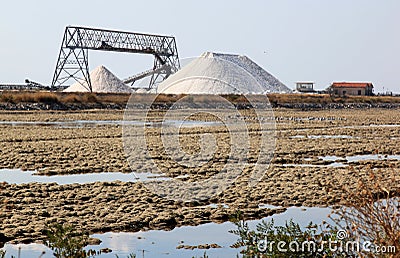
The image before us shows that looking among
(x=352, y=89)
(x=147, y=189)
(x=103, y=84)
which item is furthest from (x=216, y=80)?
(x=147, y=189)

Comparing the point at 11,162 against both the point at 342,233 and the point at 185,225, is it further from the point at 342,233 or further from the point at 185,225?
the point at 342,233

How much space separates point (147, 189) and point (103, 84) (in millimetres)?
51265

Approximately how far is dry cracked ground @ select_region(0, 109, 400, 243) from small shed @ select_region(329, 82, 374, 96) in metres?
61.1

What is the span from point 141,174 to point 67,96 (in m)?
33.1

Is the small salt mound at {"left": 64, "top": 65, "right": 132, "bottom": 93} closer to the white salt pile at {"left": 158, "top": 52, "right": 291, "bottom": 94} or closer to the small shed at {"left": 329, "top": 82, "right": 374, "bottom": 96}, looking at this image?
the white salt pile at {"left": 158, "top": 52, "right": 291, "bottom": 94}

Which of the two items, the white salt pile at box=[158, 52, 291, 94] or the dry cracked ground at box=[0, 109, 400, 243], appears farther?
the white salt pile at box=[158, 52, 291, 94]

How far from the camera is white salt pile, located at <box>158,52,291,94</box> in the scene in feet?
186

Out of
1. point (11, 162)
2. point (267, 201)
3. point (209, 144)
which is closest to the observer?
point (267, 201)

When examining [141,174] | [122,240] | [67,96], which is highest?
[67,96]

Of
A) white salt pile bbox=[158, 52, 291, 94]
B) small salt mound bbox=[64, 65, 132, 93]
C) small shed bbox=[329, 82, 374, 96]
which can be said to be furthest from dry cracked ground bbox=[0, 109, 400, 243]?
small shed bbox=[329, 82, 374, 96]

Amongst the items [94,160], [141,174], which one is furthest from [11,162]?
[141,174]

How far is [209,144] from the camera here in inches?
805

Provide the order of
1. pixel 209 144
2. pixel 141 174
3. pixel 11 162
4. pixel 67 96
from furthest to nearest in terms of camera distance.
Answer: pixel 67 96 < pixel 209 144 < pixel 11 162 < pixel 141 174

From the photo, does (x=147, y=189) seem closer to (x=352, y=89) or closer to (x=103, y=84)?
(x=103, y=84)
